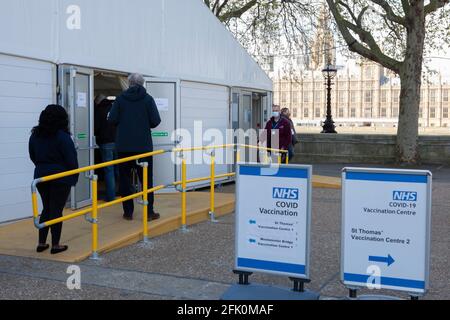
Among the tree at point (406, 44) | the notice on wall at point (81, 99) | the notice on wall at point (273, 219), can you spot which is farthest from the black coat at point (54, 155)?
the tree at point (406, 44)

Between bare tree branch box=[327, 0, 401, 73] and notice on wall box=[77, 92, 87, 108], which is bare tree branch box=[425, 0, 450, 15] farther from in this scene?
notice on wall box=[77, 92, 87, 108]

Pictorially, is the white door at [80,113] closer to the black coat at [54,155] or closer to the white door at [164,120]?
the white door at [164,120]

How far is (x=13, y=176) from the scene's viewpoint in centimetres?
815

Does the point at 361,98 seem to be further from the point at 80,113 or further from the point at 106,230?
the point at 106,230

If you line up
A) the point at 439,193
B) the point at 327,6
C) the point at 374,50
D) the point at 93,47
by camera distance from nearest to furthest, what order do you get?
the point at 93,47
the point at 439,193
the point at 374,50
the point at 327,6

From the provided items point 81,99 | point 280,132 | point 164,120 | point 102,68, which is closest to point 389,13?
point 280,132

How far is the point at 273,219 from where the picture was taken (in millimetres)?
5324

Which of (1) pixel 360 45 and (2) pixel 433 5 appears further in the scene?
(1) pixel 360 45

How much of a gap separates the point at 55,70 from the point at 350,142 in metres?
14.9

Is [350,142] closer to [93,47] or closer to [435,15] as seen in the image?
[435,15]

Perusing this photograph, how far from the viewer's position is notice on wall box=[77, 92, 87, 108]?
30.1 ft

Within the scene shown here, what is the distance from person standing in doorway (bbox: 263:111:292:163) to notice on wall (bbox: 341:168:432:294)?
8.50 m

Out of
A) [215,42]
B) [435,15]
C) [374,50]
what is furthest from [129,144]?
[435,15]

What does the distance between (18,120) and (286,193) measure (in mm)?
4568
